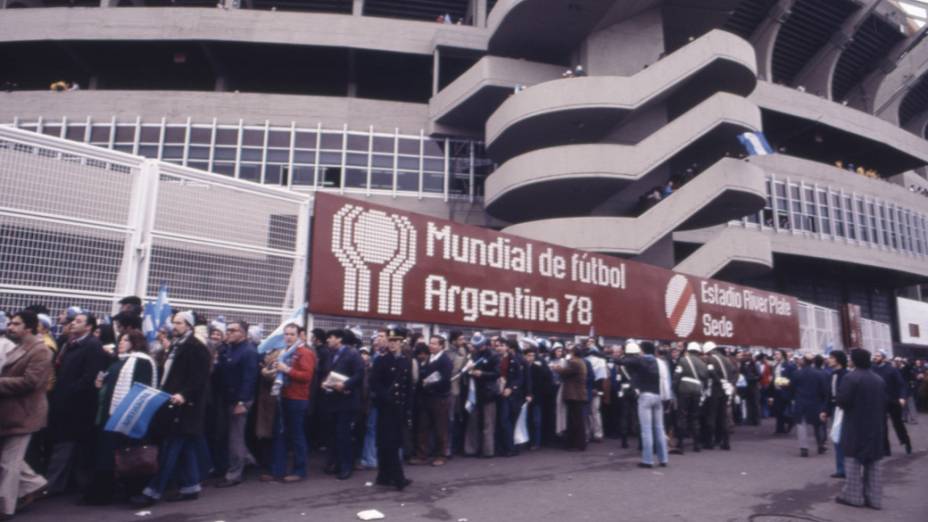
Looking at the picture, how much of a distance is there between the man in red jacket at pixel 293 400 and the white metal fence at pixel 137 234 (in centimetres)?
131

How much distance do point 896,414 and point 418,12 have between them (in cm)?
2556

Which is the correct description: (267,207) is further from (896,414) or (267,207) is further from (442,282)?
(896,414)

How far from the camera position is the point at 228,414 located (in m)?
7.53

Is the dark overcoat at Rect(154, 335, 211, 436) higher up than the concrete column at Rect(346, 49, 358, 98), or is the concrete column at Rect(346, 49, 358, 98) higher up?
the concrete column at Rect(346, 49, 358, 98)

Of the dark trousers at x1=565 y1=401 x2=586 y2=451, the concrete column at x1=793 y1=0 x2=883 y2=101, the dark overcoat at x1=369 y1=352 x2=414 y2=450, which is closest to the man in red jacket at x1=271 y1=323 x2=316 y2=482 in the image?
the dark overcoat at x1=369 y1=352 x2=414 y2=450

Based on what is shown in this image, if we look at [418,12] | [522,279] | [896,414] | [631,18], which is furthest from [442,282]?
[418,12]

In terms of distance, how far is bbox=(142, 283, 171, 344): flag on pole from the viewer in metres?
7.54

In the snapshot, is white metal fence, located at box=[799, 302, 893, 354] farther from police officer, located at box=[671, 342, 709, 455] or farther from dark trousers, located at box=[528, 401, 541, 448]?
dark trousers, located at box=[528, 401, 541, 448]

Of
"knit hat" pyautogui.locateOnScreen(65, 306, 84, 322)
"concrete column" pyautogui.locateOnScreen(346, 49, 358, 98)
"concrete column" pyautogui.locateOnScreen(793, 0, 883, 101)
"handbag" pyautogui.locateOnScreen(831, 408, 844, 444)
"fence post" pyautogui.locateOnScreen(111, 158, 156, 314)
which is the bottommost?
"handbag" pyautogui.locateOnScreen(831, 408, 844, 444)

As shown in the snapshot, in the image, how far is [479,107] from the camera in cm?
2539

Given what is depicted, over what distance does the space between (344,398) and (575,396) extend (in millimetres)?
4839

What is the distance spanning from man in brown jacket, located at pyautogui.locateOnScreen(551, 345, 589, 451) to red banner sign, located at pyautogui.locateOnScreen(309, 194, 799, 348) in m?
1.66

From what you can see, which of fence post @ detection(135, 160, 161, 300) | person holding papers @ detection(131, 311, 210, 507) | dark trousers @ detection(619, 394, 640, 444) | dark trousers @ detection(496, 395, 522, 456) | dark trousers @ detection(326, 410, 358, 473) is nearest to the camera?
person holding papers @ detection(131, 311, 210, 507)

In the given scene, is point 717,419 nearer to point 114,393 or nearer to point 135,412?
point 135,412
